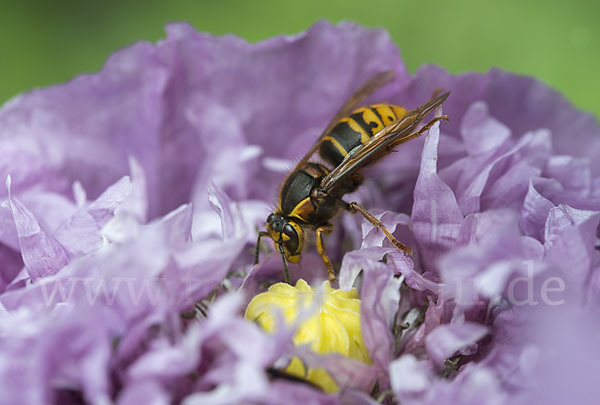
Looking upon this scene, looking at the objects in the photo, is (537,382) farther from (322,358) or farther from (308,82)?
(308,82)

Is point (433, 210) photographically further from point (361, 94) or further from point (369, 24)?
point (369, 24)

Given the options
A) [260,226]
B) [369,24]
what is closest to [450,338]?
[260,226]

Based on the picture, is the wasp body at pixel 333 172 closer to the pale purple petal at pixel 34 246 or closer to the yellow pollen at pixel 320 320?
the yellow pollen at pixel 320 320

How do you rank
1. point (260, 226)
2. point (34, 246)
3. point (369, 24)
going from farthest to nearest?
point (369, 24), point (260, 226), point (34, 246)

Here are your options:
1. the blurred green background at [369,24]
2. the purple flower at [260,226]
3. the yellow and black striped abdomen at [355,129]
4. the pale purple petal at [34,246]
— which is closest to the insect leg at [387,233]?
the purple flower at [260,226]

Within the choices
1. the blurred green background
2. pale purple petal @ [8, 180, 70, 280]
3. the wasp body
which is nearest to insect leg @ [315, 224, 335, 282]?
the wasp body

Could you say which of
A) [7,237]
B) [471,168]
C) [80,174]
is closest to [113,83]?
[80,174]

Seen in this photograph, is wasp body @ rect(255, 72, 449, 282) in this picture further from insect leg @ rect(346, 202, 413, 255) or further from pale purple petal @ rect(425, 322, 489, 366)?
pale purple petal @ rect(425, 322, 489, 366)
